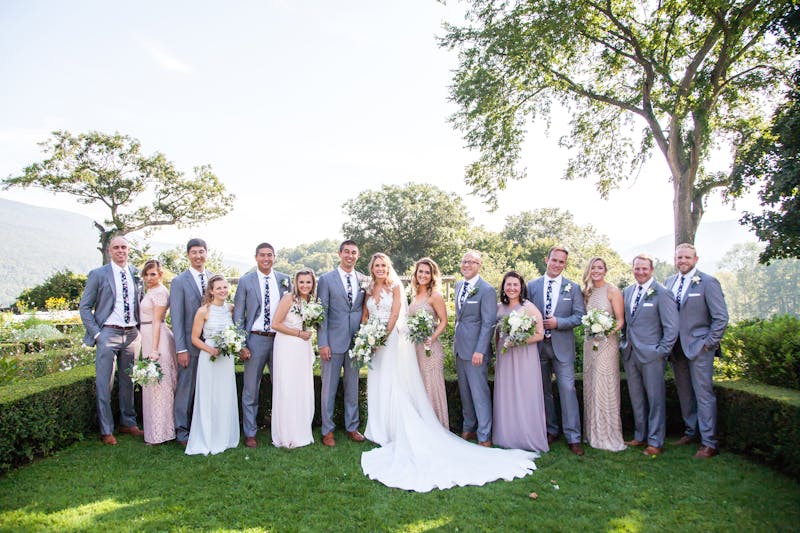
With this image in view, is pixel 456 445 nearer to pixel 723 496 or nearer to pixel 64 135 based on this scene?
pixel 723 496

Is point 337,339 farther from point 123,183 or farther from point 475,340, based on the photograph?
point 123,183

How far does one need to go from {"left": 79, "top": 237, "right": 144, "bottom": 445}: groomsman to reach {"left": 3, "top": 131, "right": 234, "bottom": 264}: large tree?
1422 inches

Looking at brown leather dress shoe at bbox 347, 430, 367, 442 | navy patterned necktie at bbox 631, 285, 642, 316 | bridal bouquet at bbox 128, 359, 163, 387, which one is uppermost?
navy patterned necktie at bbox 631, 285, 642, 316

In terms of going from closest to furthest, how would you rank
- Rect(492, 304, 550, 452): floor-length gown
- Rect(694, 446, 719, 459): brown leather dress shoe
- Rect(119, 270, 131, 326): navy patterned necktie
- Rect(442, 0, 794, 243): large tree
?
Rect(694, 446, 719, 459): brown leather dress shoe < Rect(492, 304, 550, 452): floor-length gown < Rect(119, 270, 131, 326): navy patterned necktie < Rect(442, 0, 794, 243): large tree

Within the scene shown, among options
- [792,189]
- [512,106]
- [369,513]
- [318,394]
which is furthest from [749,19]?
[369,513]

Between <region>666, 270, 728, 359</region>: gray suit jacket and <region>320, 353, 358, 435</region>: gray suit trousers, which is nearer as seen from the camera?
<region>666, 270, 728, 359</region>: gray suit jacket

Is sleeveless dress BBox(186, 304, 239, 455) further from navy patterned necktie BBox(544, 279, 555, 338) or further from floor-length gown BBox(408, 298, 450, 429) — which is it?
navy patterned necktie BBox(544, 279, 555, 338)

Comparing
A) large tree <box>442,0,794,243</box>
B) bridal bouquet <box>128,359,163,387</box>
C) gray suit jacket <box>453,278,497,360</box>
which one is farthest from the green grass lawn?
large tree <box>442,0,794,243</box>

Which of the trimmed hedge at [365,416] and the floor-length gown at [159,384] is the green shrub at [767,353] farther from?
the floor-length gown at [159,384]

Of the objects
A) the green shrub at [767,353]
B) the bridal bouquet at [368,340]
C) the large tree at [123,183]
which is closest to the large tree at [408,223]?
the large tree at [123,183]

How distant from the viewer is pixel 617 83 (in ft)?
67.0

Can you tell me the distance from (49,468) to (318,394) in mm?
3318

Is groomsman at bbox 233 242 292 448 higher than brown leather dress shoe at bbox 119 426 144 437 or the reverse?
higher

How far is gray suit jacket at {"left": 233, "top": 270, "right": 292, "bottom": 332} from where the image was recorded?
6664 mm
